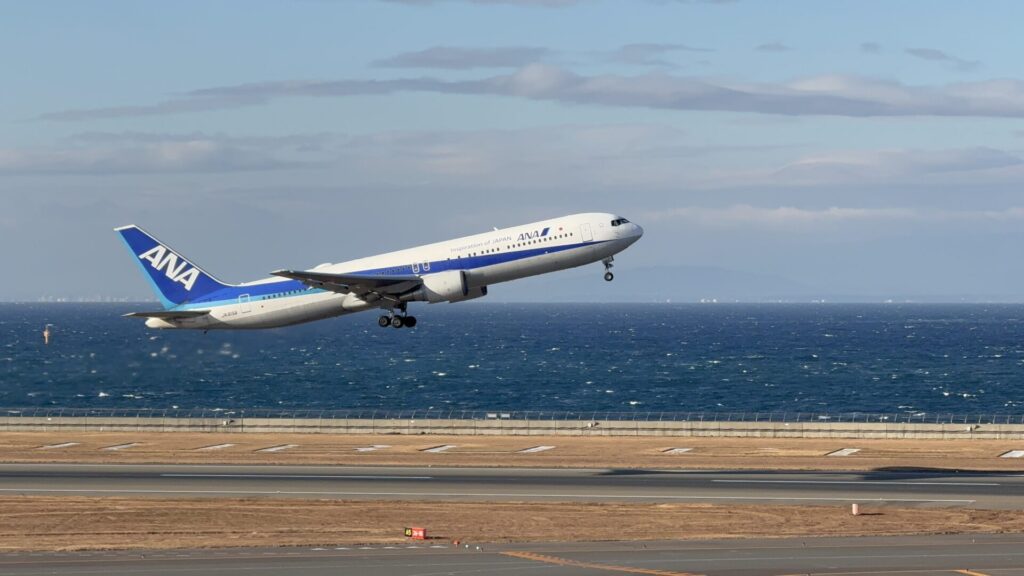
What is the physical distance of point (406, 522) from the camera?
55.4 m

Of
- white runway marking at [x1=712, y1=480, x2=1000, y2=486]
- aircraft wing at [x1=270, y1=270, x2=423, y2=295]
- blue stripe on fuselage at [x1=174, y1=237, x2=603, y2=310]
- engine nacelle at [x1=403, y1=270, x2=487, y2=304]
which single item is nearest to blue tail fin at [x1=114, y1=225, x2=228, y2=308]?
blue stripe on fuselage at [x1=174, y1=237, x2=603, y2=310]

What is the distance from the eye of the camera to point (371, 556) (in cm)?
4738

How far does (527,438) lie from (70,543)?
48697mm

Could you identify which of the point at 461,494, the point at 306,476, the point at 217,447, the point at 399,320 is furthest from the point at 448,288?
the point at 217,447

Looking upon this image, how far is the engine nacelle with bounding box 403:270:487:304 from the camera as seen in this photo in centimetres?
7400

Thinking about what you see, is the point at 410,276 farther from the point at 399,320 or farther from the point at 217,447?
→ the point at 217,447

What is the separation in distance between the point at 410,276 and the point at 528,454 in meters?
14.4

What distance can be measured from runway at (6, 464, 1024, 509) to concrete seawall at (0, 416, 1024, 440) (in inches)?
955

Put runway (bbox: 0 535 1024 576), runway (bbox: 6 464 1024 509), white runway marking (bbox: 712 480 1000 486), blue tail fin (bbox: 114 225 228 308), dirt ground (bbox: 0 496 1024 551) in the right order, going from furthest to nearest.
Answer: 1. blue tail fin (bbox: 114 225 228 308)
2. white runway marking (bbox: 712 480 1000 486)
3. runway (bbox: 6 464 1024 509)
4. dirt ground (bbox: 0 496 1024 551)
5. runway (bbox: 0 535 1024 576)

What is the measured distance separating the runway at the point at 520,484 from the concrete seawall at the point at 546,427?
24248 millimetres

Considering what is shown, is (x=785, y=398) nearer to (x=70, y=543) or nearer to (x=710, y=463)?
(x=710, y=463)

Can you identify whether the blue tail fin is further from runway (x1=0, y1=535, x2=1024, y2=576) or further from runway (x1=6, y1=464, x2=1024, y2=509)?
runway (x1=0, y1=535, x2=1024, y2=576)

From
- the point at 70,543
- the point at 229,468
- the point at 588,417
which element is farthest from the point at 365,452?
the point at 588,417

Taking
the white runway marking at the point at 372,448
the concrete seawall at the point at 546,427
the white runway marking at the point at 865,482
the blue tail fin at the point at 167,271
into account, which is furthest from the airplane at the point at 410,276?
the concrete seawall at the point at 546,427
